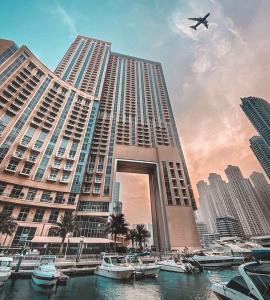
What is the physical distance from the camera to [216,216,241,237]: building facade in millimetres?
147875

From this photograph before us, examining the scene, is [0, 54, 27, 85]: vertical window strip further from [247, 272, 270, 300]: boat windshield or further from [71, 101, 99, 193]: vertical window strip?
[247, 272, 270, 300]: boat windshield

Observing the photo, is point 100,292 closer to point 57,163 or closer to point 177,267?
point 177,267

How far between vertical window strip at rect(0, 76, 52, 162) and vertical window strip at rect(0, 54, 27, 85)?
8784 mm

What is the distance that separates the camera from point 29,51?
6144cm

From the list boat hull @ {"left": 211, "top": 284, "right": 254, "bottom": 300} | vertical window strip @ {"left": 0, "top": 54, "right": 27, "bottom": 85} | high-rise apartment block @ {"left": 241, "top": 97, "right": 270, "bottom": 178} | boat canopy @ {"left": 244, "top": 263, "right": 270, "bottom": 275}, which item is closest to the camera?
boat canopy @ {"left": 244, "top": 263, "right": 270, "bottom": 275}

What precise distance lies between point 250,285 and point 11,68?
7208 centimetres

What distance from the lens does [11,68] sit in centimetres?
5328

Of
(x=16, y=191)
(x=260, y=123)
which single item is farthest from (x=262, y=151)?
(x=16, y=191)

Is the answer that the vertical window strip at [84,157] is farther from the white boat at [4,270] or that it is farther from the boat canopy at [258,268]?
the boat canopy at [258,268]

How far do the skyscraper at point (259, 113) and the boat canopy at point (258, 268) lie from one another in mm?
136048

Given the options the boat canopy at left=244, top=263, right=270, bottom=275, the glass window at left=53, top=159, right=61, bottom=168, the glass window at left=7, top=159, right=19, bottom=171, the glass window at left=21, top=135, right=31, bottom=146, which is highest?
the glass window at left=21, top=135, right=31, bottom=146

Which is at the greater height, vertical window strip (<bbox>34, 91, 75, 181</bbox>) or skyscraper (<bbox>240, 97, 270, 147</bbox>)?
skyscraper (<bbox>240, 97, 270, 147</bbox>)

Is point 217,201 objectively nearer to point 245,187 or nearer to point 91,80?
point 245,187

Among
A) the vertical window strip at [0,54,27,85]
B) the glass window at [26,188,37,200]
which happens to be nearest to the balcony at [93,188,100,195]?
the glass window at [26,188,37,200]
